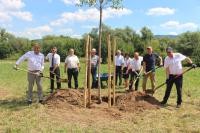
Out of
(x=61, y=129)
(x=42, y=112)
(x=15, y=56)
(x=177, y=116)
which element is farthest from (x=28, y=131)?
(x=15, y=56)

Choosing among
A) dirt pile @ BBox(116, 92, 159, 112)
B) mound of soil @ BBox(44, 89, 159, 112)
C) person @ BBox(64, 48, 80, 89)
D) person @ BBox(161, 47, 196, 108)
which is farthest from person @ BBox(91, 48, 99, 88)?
person @ BBox(161, 47, 196, 108)

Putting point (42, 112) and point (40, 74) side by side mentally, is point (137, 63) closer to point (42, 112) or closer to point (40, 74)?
point (40, 74)

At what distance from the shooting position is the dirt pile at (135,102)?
13103 millimetres

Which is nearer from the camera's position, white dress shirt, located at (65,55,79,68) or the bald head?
the bald head

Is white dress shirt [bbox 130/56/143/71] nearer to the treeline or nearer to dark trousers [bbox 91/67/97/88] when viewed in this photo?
dark trousers [bbox 91/67/97/88]

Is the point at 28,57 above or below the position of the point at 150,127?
above

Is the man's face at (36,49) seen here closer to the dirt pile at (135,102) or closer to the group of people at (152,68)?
the dirt pile at (135,102)

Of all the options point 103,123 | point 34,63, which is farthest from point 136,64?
point 103,123

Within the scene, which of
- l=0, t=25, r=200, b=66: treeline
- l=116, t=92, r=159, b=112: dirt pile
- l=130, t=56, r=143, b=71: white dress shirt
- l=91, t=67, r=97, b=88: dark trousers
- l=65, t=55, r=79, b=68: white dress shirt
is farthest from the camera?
Answer: l=0, t=25, r=200, b=66: treeline

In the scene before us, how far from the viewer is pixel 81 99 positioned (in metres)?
13.7

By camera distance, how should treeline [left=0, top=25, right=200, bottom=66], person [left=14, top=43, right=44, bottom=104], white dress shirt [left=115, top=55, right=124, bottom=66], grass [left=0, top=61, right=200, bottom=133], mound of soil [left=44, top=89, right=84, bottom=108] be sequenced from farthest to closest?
treeline [left=0, top=25, right=200, bottom=66]
white dress shirt [left=115, top=55, right=124, bottom=66]
person [left=14, top=43, right=44, bottom=104]
mound of soil [left=44, top=89, right=84, bottom=108]
grass [left=0, top=61, right=200, bottom=133]

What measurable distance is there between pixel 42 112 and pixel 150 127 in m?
3.43

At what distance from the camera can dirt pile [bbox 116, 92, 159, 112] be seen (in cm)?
1310

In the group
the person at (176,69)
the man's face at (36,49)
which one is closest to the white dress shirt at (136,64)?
the person at (176,69)
